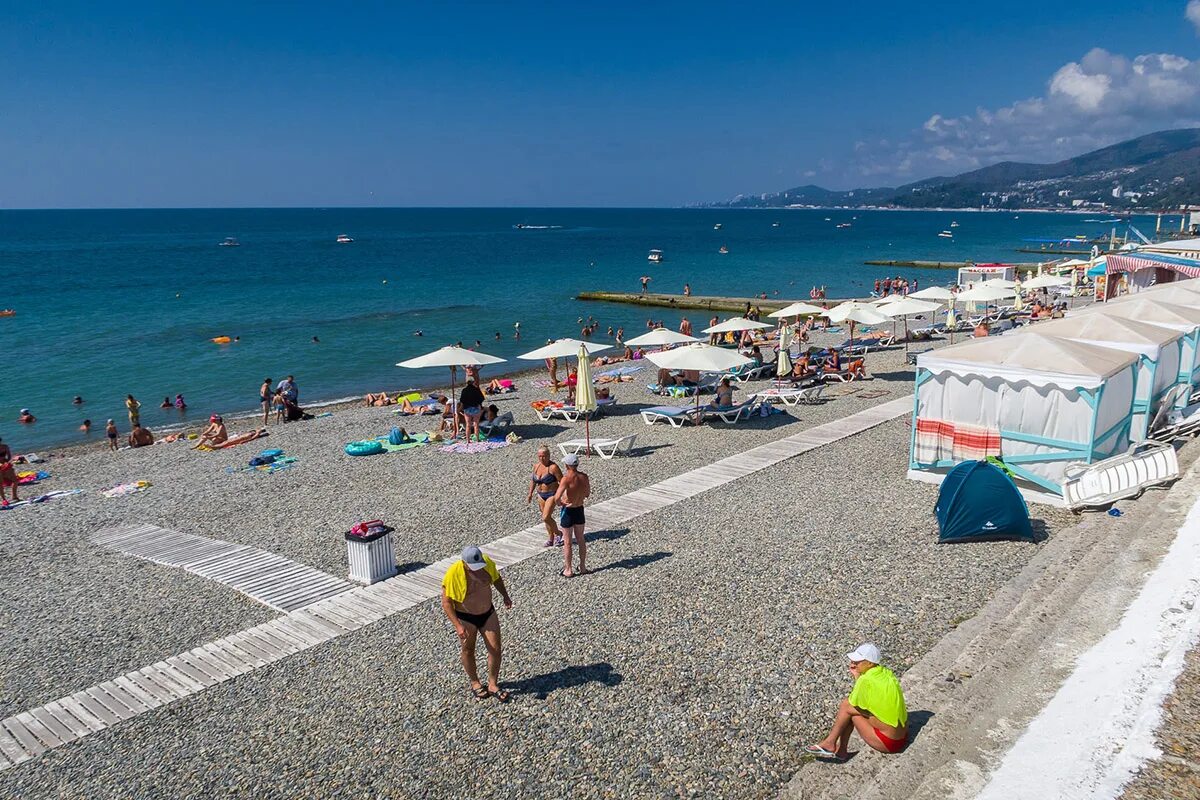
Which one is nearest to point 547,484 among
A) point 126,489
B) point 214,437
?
point 126,489

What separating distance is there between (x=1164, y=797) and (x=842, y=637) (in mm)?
3113

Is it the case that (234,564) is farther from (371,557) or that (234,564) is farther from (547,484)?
(547,484)

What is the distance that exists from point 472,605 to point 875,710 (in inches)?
126

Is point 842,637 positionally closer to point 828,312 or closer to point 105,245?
point 828,312

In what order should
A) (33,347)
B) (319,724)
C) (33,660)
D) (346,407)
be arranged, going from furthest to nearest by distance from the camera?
1. (33,347)
2. (346,407)
3. (33,660)
4. (319,724)

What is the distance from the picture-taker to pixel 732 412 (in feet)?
54.7

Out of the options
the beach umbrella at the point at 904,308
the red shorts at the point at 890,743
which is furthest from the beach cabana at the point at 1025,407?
the beach umbrella at the point at 904,308

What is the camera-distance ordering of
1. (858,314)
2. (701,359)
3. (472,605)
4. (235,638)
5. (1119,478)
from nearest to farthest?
(472,605) < (235,638) < (1119,478) < (701,359) < (858,314)

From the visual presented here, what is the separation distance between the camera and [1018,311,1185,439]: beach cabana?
12688mm

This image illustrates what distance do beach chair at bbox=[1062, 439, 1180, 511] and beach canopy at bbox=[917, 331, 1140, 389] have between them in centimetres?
115

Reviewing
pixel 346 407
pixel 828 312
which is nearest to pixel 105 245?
pixel 346 407

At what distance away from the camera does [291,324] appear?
144 feet

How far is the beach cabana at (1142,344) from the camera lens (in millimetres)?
12688

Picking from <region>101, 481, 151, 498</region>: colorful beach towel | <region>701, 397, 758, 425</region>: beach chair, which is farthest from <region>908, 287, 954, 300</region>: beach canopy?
<region>101, 481, 151, 498</region>: colorful beach towel
